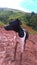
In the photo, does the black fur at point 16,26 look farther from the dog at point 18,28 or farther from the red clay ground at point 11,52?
the red clay ground at point 11,52

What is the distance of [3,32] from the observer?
514 cm

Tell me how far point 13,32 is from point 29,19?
665cm

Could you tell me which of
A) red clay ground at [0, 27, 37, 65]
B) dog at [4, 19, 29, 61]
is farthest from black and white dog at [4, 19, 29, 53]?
red clay ground at [0, 27, 37, 65]

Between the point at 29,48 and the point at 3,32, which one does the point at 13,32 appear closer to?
the point at 3,32

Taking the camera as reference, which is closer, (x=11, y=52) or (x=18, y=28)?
(x=11, y=52)

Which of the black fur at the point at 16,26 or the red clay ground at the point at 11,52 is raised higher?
the black fur at the point at 16,26

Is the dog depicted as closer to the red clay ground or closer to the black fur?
the black fur

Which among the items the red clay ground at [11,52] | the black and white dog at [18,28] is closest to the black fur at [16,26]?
the black and white dog at [18,28]

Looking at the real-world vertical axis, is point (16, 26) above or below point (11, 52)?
above

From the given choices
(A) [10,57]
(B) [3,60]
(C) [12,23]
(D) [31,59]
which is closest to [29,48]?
(D) [31,59]

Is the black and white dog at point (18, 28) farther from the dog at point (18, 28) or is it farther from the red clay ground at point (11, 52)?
the red clay ground at point (11, 52)

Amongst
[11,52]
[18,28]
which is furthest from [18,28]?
[11,52]

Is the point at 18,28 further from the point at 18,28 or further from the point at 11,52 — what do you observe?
the point at 11,52

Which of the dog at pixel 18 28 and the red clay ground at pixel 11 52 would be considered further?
the dog at pixel 18 28
